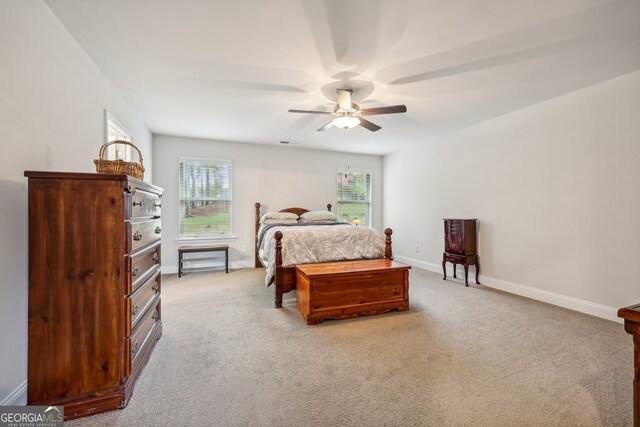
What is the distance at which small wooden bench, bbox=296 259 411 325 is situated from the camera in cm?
274

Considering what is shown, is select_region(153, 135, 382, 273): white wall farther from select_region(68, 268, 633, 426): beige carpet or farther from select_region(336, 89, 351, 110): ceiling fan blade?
select_region(336, 89, 351, 110): ceiling fan blade

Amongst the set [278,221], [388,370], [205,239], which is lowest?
[388,370]

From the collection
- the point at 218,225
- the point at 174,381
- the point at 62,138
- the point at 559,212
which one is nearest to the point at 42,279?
the point at 174,381

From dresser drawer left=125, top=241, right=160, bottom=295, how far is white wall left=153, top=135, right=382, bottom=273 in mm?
3069

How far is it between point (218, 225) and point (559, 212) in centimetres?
533

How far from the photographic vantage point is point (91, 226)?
1.50 metres

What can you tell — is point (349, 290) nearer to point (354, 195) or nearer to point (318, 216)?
point (318, 216)

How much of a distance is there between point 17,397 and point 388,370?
2216mm

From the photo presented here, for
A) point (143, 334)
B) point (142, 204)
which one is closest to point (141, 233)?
point (142, 204)

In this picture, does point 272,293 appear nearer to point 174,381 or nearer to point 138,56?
point 174,381

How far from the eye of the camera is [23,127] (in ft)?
5.14

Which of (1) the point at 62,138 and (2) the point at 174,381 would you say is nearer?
(2) the point at 174,381

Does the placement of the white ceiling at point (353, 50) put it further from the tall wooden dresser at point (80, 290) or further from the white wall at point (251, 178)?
the white wall at point (251, 178)

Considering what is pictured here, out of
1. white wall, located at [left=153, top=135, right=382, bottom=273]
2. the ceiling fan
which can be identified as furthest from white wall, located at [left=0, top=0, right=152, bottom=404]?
white wall, located at [left=153, top=135, right=382, bottom=273]
